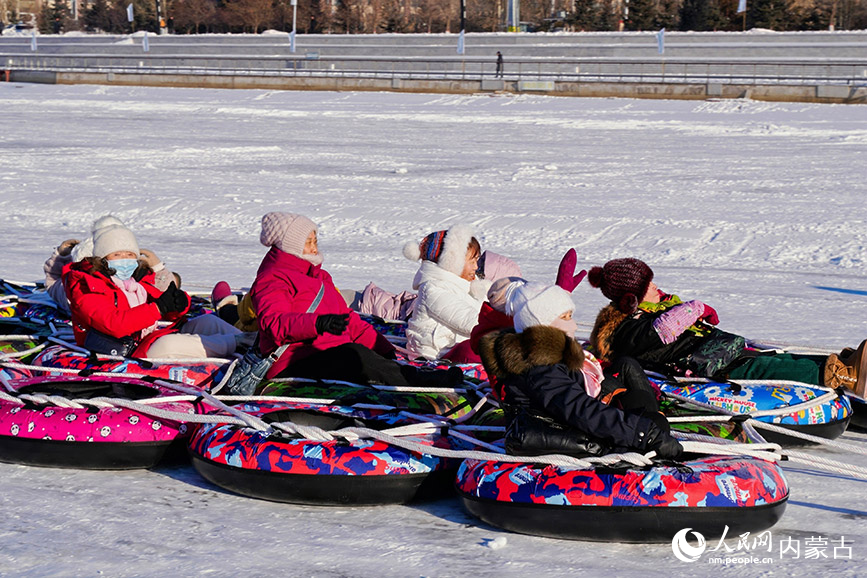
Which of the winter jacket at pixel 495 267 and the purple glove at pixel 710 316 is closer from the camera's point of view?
the purple glove at pixel 710 316

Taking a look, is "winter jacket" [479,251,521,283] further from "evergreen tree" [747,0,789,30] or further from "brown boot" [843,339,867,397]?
"evergreen tree" [747,0,789,30]

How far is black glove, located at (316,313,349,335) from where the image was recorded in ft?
18.3

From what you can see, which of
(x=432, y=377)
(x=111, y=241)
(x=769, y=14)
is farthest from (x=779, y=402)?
(x=769, y=14)

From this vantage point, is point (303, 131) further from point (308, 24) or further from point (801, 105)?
point (308, 24)

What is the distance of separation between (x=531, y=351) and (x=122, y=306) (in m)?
2.87

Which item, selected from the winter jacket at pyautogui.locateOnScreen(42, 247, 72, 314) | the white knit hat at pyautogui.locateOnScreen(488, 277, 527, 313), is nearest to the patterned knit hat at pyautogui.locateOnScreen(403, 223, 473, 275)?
the white knit hat at pyautogui.locateOnScreen(488, 277, 527, 313)

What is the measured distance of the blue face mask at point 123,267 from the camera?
6586mm

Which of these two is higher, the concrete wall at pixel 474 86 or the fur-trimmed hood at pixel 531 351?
the concrete wall at pixel 474 86

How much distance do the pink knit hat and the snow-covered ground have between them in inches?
48.0

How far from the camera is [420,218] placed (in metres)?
15.1

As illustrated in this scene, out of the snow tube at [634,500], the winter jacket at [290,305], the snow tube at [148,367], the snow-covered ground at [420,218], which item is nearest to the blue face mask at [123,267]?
the snow tube at [148,367]

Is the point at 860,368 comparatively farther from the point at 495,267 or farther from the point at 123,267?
the point at 123,267

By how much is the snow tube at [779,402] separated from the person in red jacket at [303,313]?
48.9 inches

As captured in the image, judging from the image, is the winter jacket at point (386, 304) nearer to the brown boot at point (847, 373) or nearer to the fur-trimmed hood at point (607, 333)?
the fur-trimmed hood at point (607, 333)
